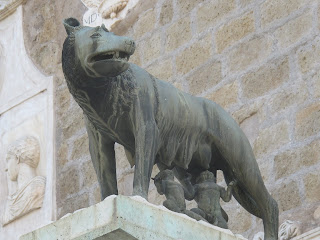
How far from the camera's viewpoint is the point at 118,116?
455 centimetres

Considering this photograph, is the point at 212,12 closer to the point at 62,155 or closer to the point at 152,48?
the point at 152,48

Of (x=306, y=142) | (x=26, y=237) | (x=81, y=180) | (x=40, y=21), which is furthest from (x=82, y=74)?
(x=40, y=21)

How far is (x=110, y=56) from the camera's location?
4457 millimetres

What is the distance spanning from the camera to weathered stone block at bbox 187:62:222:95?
6.90m

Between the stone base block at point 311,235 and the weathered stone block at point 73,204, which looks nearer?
the stone base block at point 311,235

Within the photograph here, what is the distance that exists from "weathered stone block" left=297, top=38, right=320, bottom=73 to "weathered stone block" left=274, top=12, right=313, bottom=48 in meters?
0.10

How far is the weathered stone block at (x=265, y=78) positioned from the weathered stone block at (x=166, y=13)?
0.88m

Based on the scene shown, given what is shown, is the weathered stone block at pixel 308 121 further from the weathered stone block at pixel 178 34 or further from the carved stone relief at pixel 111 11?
the carved stone relief at pixel 111 11

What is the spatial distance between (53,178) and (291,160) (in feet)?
6.21

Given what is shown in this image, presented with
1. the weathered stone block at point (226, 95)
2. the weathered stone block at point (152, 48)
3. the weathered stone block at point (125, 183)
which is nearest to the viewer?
the weathered stone block at point (226, 95)

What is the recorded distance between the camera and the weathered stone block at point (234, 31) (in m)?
6.82

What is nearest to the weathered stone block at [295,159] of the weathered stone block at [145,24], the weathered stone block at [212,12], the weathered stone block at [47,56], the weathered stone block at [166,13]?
the weathered stone block at [212,12]

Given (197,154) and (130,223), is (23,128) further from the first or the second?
(130,223)

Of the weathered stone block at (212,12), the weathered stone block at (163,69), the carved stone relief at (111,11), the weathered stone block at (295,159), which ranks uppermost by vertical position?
the carved stone relief at (111,11)
